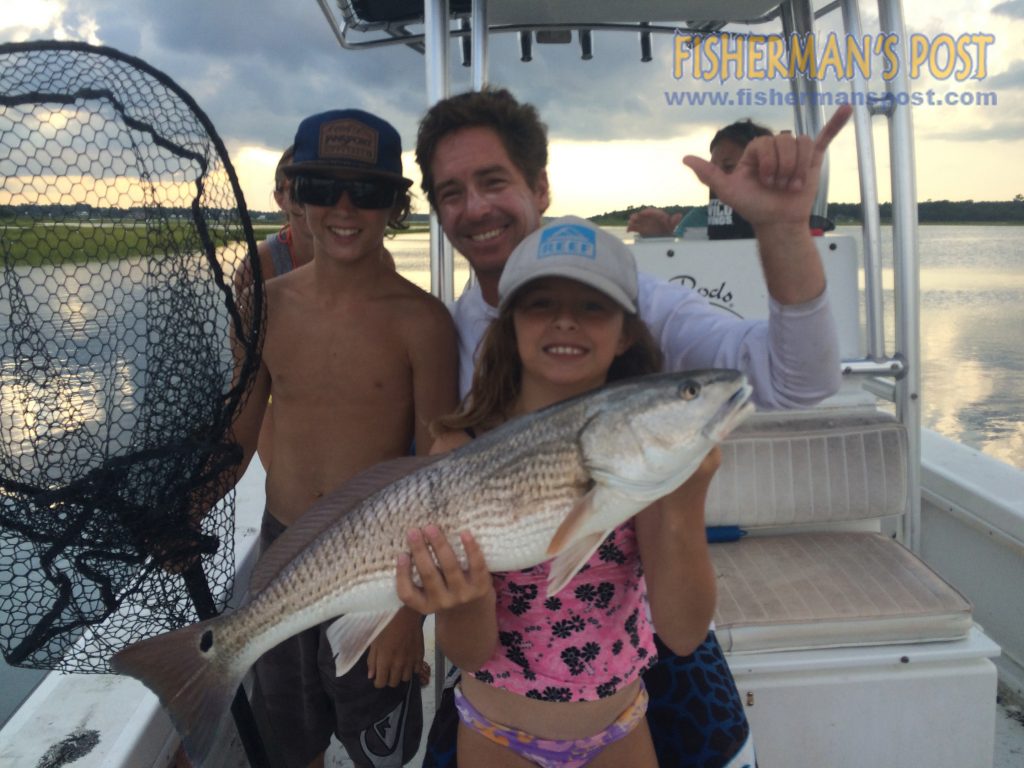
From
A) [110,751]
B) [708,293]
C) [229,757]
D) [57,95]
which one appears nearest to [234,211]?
[57,95]

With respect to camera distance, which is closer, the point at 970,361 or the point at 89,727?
the point at 89,727

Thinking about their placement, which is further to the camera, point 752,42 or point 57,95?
point 752,42

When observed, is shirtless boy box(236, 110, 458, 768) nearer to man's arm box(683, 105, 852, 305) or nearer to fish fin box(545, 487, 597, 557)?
fish fin box(545, 487, 597, 557)

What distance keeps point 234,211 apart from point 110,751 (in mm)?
1489

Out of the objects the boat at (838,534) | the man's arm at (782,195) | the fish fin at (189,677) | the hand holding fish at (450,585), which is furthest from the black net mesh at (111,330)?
the man's arm at (782,195)

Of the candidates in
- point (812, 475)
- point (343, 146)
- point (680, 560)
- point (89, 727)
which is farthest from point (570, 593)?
point (812, 475)

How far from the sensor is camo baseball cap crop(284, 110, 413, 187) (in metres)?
2.34

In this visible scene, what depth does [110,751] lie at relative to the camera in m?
1.95

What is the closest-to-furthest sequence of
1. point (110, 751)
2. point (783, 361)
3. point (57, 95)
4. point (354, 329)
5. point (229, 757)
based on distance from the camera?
point (57, 95), point (783, 361), point (110, 751), point (354, 329), point (229, 757)

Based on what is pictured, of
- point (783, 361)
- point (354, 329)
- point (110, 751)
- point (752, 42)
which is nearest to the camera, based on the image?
point (783, 361)

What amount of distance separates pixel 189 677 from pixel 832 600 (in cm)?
213

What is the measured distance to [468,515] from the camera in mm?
1562

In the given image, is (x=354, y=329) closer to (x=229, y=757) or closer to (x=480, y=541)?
(x=480, y=541)

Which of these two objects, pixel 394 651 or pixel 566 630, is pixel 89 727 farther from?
pixel 566 630
